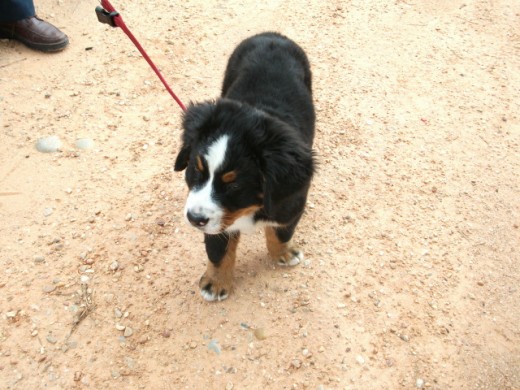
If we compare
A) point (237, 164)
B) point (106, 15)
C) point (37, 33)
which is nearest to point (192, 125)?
point (237, 164)

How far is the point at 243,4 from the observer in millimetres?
5055

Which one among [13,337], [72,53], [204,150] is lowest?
[13,337]

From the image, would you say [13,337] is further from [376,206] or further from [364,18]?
[364,18]

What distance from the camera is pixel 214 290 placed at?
2.78m

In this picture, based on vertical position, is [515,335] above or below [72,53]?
below

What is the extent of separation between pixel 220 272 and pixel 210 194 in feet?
2.53

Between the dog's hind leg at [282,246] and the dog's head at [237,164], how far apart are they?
473mm

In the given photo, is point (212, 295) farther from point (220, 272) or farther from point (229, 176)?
point (229, 176)

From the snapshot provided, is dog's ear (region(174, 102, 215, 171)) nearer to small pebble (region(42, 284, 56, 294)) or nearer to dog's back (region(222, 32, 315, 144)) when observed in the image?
dog's back (region(222, 32, 315, 144))

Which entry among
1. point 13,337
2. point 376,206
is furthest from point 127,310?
point 376,206

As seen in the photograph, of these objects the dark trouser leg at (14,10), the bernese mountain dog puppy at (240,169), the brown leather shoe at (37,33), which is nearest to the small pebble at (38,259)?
the bernese mountain dog puppy at (240,169)

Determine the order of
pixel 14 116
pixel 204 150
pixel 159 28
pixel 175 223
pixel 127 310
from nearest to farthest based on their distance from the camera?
1. pixel 204 150
2. pixel 127 310
3. pixel 175 223
4. pixel 14 116
5. pixel 159 28

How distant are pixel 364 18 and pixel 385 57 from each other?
71 centimetres

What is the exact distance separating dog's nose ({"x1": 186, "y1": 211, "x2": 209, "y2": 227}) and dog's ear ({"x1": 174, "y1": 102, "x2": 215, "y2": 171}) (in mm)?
390
